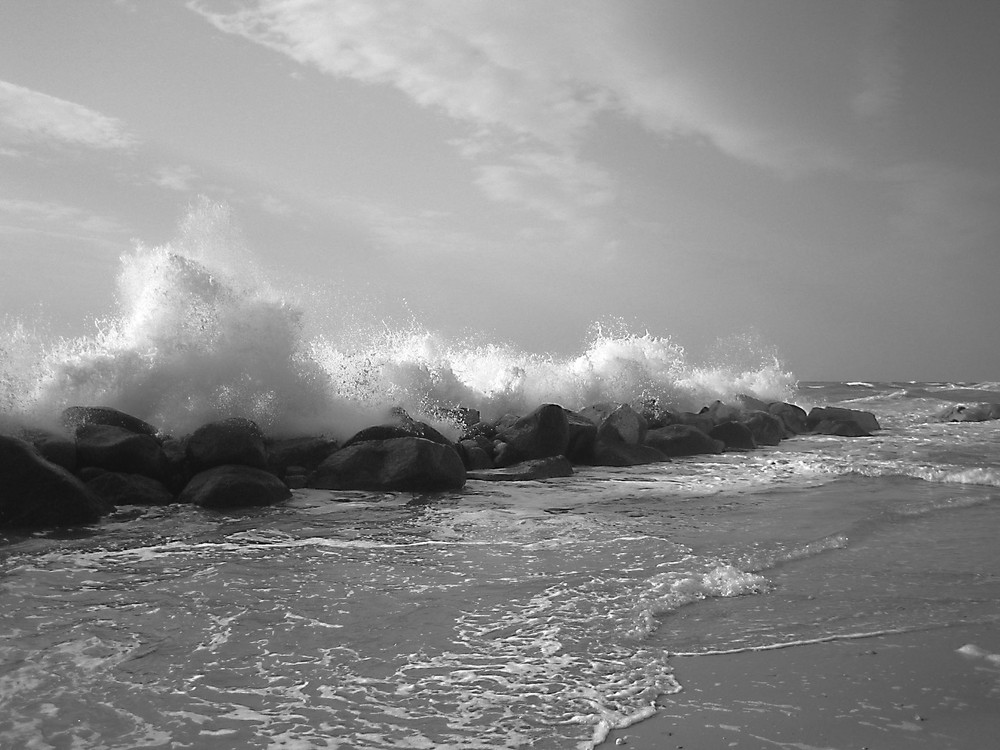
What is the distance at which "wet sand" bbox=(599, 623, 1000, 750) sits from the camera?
9.08 feet

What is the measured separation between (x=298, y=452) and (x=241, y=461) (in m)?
1.19

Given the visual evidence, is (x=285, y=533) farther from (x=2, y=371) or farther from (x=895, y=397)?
(x=895, y=397)

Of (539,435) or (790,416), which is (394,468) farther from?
(790,416)

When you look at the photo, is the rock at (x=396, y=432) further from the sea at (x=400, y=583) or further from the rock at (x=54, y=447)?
the rock at (x=54, y=447)

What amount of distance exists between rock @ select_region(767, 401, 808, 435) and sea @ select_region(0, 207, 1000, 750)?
27.7ft

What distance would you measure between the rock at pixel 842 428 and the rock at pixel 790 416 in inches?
18.5

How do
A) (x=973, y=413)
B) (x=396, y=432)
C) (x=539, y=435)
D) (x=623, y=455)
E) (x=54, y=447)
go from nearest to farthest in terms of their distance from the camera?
(x=54, y=447) < (x=396, y=432) < (x=539, y=435) < (x=623, y=455) < (x=973, y=413)

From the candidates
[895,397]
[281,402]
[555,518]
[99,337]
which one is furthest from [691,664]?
[895,397]

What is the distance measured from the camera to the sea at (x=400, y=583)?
3.04 m

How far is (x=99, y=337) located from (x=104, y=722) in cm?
898

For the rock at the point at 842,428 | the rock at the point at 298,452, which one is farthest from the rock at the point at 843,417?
the rock at the point at 298,452

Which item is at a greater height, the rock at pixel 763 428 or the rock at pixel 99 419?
the rock at pixel 99 419

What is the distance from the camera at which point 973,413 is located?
22.4m

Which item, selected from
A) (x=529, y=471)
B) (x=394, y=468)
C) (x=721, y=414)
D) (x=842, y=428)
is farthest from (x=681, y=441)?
(x=842, y=428)
